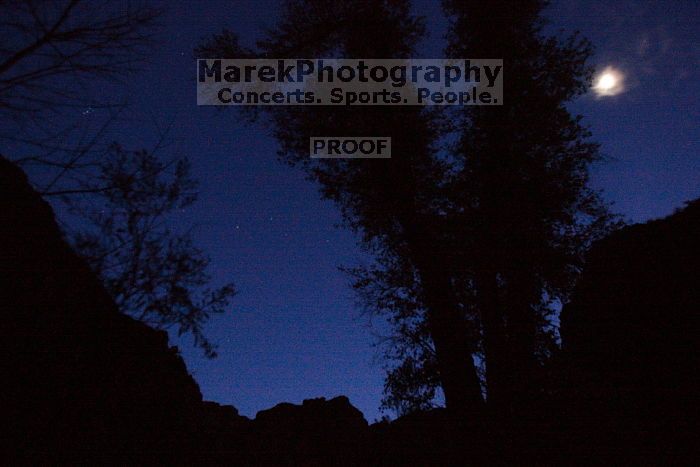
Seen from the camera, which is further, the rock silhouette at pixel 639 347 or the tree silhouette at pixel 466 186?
the tree silhouette at pixel 466 186

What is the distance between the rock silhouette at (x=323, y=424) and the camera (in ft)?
11.1

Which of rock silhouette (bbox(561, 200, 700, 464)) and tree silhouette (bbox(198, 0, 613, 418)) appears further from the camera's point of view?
tree silhouette (bbox(198, 0, 613, 418))

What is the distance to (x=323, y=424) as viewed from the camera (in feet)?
38.2

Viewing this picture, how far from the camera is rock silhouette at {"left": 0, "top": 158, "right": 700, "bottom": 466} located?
337 centimetres

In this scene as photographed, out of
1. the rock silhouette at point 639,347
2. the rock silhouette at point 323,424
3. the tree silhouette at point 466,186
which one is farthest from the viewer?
the tree silhouette at point 466,186

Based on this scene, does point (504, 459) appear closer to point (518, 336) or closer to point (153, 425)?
point (518, 336)

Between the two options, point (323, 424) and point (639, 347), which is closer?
point (639, 347)

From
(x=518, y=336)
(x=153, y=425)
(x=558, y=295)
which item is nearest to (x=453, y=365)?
(x=518, y=336)

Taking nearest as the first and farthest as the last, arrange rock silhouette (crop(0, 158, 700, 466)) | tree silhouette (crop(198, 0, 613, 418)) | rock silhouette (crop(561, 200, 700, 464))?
rock silhouette (crop(0, 158, 700, 466)) < rock silhouette (crop(561, 200, 700, 464)) < tree silhouette (crop(198, 0, 613, 418))

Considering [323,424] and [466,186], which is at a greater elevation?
[466,186]

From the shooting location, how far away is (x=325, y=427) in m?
11.4

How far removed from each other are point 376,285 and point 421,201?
117 inches

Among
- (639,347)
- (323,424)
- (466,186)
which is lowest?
(323,424)

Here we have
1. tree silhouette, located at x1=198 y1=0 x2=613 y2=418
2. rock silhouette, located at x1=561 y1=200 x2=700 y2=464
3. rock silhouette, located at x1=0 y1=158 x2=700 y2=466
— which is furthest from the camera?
tree silhouette, located at x1=198 y1=0 x2=613 y2=418
